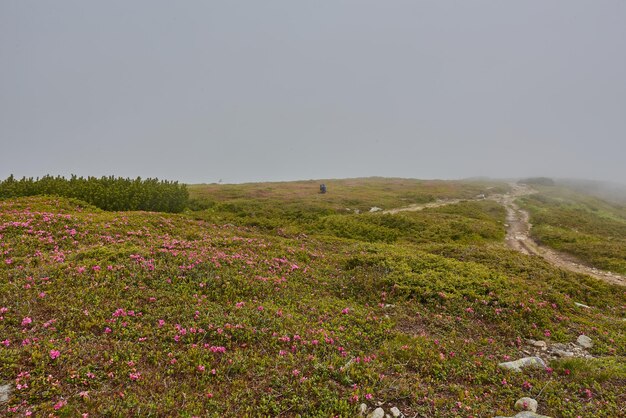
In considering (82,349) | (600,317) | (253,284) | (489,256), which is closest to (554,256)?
(489,256)

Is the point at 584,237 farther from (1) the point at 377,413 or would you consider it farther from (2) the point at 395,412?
(1) the point at 377,413

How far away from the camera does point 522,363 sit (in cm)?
901

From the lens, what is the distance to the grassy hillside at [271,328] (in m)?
6.97

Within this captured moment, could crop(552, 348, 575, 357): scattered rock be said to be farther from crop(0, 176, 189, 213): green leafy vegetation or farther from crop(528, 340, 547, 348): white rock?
crop(0, 176, 189, 213): green leafy vegetation

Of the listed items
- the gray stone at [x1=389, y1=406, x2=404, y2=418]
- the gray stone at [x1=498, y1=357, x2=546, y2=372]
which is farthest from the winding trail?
the gray stone at [x1=389, y1=406, x2=404, y2=418]

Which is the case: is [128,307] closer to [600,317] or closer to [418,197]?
[600,317]

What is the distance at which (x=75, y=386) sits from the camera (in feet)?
21.7

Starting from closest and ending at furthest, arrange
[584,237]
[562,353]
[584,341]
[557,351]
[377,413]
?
[377,413] < [562,353] < [557,351] < [584,341] < [584,237]

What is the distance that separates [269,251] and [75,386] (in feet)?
36.1

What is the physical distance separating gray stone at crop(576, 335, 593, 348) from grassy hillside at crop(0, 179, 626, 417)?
0.88 feet

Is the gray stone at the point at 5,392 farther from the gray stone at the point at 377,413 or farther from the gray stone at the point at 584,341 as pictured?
the gray stone at the point at 584,341

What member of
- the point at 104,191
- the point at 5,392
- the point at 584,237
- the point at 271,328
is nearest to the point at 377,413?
the point at 271,328

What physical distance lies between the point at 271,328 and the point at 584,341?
10893 millimetres

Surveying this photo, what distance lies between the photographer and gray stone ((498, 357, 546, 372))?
8.82m
